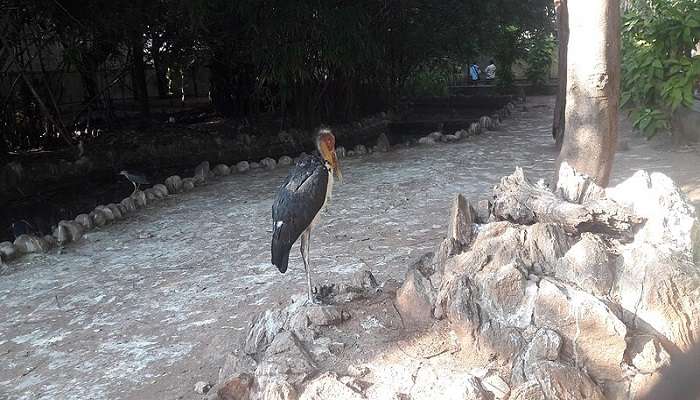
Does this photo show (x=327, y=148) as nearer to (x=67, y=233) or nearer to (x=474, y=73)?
(x=67, y=233)

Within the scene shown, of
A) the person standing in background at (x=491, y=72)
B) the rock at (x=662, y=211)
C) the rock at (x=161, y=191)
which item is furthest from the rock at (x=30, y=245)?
the person standing in background at (x=491, y=72)

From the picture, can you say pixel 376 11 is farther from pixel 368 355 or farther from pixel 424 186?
pixel 368 355

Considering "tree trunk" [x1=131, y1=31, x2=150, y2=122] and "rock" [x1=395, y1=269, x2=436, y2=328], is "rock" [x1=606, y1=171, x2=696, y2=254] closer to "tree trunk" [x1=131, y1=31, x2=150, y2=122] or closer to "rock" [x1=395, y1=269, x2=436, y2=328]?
"rock" [x1=395, y1=269, x2=436, y2=328]

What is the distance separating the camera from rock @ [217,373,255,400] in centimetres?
214

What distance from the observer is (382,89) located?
9906 millimetres

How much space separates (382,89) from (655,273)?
8.13 meters

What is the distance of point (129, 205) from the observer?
5324 mm

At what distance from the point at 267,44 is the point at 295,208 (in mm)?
4487

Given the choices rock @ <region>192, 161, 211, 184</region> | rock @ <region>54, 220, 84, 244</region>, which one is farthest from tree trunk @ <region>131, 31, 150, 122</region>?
rock @ <region>54, 220, 84, 244</region>

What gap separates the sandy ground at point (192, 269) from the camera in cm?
280

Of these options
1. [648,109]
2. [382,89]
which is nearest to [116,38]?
[382,89]

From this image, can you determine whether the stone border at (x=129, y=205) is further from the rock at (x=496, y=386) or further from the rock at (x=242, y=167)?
the rock at (x=496, y=386)

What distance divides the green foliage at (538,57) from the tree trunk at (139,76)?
7534mm

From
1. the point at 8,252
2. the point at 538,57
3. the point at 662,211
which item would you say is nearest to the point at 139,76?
the point at 8,252
